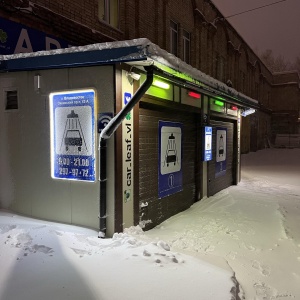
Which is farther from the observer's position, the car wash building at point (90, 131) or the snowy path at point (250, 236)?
the car wash building at point (90, 131)

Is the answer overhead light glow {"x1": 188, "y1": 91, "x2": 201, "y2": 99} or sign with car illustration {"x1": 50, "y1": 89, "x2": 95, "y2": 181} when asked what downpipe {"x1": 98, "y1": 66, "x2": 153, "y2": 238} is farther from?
overhead light glow {"x1": 188, "y1": 91, "x2": 201, "y2": 99}

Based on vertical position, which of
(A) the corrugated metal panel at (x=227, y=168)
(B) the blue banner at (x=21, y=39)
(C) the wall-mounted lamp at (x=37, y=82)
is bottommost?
(A) the corrugated metal panel at (x=227, y=168)

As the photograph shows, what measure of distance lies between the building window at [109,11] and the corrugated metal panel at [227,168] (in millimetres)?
4750

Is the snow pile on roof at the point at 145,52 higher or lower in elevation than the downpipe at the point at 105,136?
higher

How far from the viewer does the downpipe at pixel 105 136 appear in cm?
494

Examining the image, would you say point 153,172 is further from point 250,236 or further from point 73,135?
point 250,236

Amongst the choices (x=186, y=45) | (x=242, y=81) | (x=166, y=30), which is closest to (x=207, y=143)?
(x=166, y=30)

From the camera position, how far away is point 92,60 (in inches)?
197

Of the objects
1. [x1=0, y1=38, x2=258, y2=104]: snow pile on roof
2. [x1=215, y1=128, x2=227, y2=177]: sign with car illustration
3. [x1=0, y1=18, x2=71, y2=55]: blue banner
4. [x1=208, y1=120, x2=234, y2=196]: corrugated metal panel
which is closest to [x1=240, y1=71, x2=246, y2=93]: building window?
[x1=208, y1=120, x2=234, y2=196]: corrugated metal panel

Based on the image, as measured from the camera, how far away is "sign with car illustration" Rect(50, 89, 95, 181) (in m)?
5.43

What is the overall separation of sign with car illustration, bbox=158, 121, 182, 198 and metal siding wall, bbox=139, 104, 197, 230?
152mm

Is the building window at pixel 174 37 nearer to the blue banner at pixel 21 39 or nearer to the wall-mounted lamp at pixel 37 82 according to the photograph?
the blue banner at pixel 21 39

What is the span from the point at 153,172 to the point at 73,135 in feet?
6.49

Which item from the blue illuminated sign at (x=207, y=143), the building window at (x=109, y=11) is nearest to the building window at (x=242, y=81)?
the building window at (x=109, y=11)
